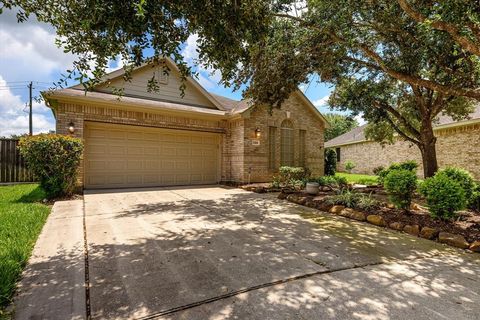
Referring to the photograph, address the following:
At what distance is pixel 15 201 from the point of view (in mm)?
6512

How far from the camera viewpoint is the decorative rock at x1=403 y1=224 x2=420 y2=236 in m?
4.54

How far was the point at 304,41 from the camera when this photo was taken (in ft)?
21.4

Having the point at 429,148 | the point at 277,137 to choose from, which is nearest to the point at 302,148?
the point at 277,137

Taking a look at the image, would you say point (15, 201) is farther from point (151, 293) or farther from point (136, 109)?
point (151, 293)

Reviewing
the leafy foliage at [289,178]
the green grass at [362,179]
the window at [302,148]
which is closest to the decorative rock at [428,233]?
the leafy foliage at [289,178]

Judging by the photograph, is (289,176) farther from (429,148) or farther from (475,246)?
(475,246)

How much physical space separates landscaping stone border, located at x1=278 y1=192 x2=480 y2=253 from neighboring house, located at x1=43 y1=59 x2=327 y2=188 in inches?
183

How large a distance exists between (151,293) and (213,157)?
975 cm

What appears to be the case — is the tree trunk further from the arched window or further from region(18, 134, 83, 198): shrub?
region(18, 134, 83, 198): shrub

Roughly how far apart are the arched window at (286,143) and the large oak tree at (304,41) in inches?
93.7

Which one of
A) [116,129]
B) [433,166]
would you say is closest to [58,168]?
[116,129]

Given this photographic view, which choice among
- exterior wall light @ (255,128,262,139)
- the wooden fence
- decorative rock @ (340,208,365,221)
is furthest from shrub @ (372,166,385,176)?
the wooden fence

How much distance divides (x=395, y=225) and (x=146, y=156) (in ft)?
29.5

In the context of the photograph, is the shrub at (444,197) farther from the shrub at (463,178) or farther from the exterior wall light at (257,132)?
the exterior wall light at (257,132)
